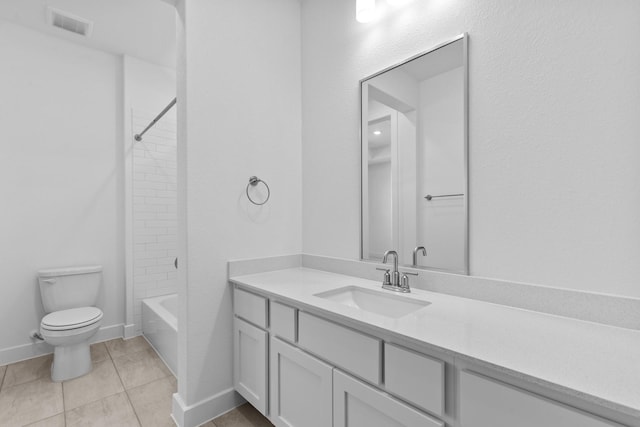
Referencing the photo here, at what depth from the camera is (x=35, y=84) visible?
2.48 meters

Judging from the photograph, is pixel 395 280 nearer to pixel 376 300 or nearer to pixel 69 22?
Answer: pixel 376 300

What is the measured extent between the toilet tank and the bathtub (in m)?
0.44

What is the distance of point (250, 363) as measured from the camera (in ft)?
5.39

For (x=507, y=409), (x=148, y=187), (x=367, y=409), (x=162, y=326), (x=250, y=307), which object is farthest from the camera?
(x=148, y=187)

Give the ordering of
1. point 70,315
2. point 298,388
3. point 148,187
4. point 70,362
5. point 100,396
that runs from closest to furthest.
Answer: point 298,388 < point 100,396 < point 70,362 < point 70,315 < point 148,187

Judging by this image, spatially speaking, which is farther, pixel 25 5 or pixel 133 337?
pixel 133 337

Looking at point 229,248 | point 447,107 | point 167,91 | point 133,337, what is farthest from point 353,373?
point 167,91

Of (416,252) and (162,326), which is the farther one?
(162,326)

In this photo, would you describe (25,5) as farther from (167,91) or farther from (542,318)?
(542,318)

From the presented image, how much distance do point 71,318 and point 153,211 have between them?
3.74 feet

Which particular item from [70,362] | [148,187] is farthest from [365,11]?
[70,362]

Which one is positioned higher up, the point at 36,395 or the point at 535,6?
the point at 535,6

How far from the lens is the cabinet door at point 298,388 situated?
1.22 metres

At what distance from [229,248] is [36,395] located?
1632 mm
